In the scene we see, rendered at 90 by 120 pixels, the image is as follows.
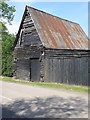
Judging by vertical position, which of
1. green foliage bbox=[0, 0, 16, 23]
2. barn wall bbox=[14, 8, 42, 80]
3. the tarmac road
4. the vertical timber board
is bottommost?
the tarmac road

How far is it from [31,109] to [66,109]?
1428 millimetres

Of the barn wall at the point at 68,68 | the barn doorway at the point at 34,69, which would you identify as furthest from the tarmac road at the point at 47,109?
the barn doorway at the point at 34,69

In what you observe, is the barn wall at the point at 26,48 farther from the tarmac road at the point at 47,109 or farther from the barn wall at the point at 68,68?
the tarmac road at the point at 47,109

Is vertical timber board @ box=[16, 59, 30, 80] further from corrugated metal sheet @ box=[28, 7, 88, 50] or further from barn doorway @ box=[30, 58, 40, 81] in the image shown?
corrugated metal sheet @ box=[28, 7, 88, 50]

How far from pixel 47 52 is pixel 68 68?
341cm

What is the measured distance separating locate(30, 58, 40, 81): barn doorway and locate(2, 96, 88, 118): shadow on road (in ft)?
27.5

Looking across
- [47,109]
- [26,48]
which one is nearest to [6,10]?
[26,48]

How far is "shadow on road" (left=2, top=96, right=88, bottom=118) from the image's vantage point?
21.4ft

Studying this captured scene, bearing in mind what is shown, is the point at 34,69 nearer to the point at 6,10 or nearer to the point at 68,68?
the point at 68,68

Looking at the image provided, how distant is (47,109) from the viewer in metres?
7.32

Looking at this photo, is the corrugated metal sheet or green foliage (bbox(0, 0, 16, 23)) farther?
green foliage (bbox(0, 0, 16, 23))

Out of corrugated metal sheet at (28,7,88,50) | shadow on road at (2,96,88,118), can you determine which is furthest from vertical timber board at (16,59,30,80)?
shadow on road at (2,96,88,118)

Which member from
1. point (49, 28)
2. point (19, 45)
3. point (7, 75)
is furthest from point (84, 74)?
point (7, 75)

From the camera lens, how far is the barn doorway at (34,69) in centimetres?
1738
